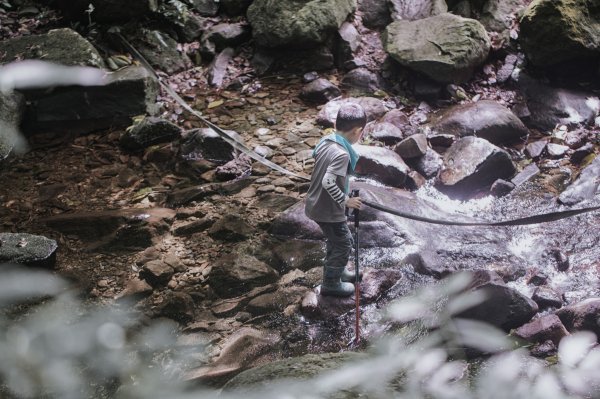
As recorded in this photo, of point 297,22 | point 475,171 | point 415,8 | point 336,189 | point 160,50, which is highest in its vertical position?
point 415,8

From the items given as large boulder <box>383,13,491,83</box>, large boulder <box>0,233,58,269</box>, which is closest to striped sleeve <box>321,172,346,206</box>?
large boulder <box>0,233,58,269</box>

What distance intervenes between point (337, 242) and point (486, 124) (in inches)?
126

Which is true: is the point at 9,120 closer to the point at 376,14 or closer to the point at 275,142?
the point at 275,142

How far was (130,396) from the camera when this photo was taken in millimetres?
3012

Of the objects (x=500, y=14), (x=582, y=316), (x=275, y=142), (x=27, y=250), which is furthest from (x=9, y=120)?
(x=500, y=14)

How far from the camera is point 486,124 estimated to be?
19.1ft

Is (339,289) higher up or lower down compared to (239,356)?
higher up

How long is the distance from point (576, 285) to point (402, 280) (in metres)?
1.31

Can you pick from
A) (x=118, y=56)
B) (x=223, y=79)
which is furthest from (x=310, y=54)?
(x=118, y=56)

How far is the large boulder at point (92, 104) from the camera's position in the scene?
21.1 ft

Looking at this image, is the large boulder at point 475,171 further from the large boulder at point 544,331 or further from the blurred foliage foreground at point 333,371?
the large boulder at point 544,331

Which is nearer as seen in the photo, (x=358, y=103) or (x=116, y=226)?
(x=116, y=226)

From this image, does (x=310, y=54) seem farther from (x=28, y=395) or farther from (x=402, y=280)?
(x=28, y=395)

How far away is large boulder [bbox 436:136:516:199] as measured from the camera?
5.09m
